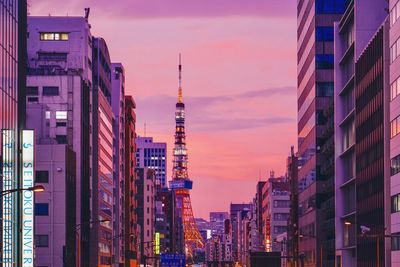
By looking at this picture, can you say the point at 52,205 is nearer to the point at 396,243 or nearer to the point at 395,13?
the point at 396,243

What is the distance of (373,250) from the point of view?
105 m

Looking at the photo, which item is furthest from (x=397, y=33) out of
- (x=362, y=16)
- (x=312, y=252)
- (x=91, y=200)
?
(x=91, y=200)

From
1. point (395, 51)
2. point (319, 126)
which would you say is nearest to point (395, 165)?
point (395, 51)

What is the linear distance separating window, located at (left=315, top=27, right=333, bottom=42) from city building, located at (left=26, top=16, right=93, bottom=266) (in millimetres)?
33833

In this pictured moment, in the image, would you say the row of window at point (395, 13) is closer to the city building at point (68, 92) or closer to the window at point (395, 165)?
the window at point (395, 165)

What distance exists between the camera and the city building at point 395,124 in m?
90.8

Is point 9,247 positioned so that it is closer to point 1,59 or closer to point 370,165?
point 1,59

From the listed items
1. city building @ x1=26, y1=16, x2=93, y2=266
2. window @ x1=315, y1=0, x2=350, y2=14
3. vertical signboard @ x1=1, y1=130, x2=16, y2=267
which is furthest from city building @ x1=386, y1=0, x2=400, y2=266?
city building @ x1=26, y1=16, x2=93, y2=266

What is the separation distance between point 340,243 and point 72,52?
5467cm

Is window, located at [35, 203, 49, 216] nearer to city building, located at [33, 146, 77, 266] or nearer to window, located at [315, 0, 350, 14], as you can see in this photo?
city building, located at [33, 146, 77, 266]

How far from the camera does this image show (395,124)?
9256 centimetres

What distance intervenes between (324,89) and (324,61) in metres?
3.96

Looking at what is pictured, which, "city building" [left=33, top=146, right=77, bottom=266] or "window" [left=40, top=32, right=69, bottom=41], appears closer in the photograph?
"city building" [left=33, top=146, right=77, bottom=266]

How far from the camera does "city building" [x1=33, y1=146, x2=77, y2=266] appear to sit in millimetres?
141750
